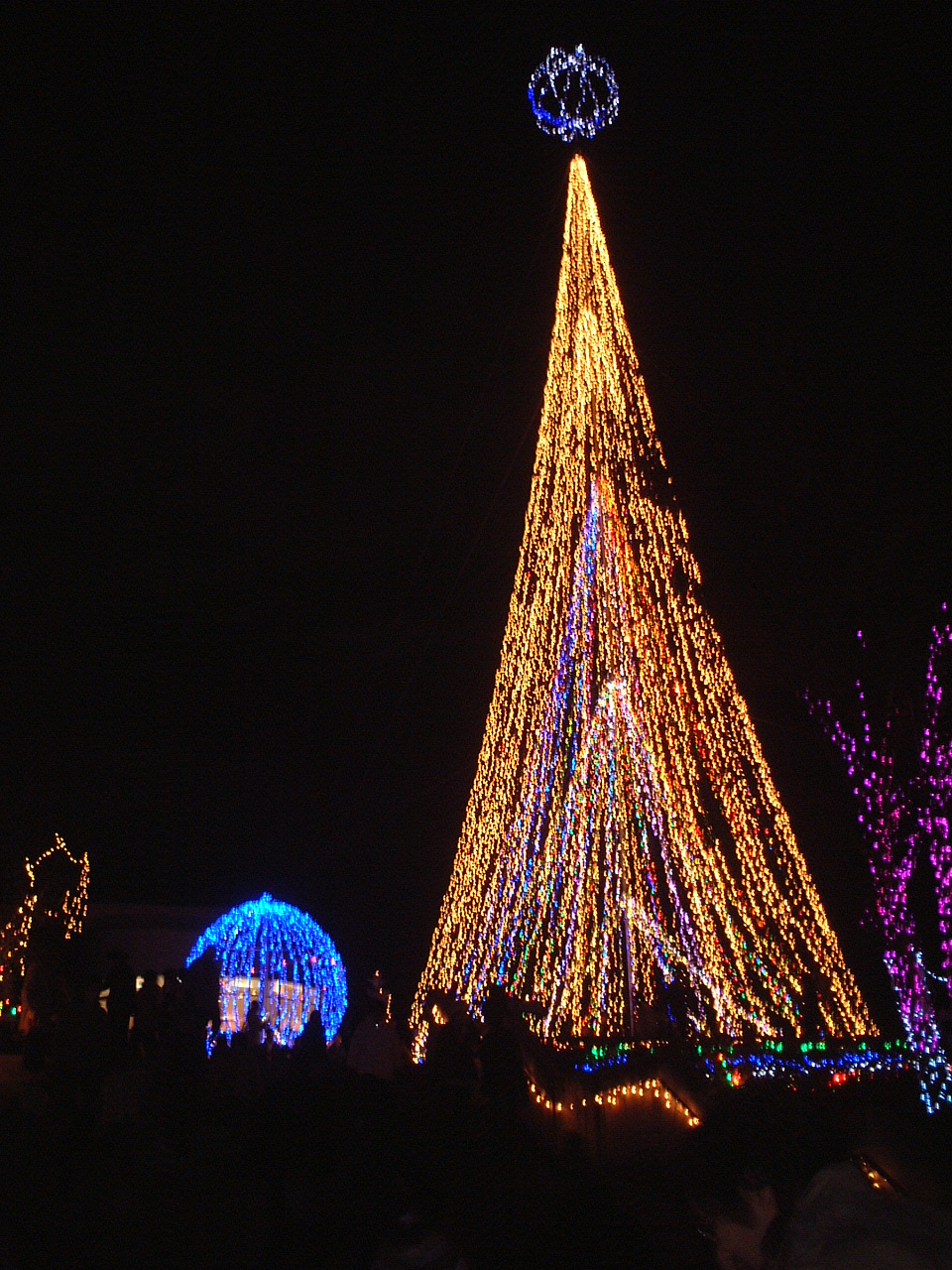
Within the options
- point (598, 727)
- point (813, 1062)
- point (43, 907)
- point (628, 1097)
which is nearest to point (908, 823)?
point (598, 727)

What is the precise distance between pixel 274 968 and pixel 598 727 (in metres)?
6.71

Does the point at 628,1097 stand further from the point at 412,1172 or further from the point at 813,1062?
the point at 813,1062

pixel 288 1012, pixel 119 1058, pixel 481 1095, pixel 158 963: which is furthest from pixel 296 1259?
pixel 158 963

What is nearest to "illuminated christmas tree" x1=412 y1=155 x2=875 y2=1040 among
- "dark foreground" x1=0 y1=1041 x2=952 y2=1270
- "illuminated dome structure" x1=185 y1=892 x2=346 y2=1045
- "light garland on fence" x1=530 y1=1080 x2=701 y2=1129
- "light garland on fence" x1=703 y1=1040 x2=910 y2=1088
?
"light garland on fence" x1=703 y1=1040 x2=910 y2=1088

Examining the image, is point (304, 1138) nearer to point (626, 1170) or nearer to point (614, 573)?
point (626, 1170)

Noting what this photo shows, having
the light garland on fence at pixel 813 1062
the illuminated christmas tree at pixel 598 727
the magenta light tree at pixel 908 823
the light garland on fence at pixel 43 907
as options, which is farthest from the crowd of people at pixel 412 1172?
the light garland on fence at pixel 43 907

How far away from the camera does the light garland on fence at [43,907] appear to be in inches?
865

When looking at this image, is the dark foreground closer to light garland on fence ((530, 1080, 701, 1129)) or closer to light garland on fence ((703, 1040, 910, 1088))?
light garland on fence ((530, 1080, 701, 1129))

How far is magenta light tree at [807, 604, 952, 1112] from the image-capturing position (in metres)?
13.7

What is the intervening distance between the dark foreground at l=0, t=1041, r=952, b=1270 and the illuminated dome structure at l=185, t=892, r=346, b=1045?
9179mm

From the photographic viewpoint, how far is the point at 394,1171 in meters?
4.98

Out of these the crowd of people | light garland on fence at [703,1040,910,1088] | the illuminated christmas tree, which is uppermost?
the illuminated christmas tree

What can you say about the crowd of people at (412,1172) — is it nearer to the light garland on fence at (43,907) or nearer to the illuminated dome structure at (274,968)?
the illuminated dome structure at (274,968)

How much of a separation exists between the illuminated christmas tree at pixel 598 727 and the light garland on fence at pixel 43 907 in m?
11.1
